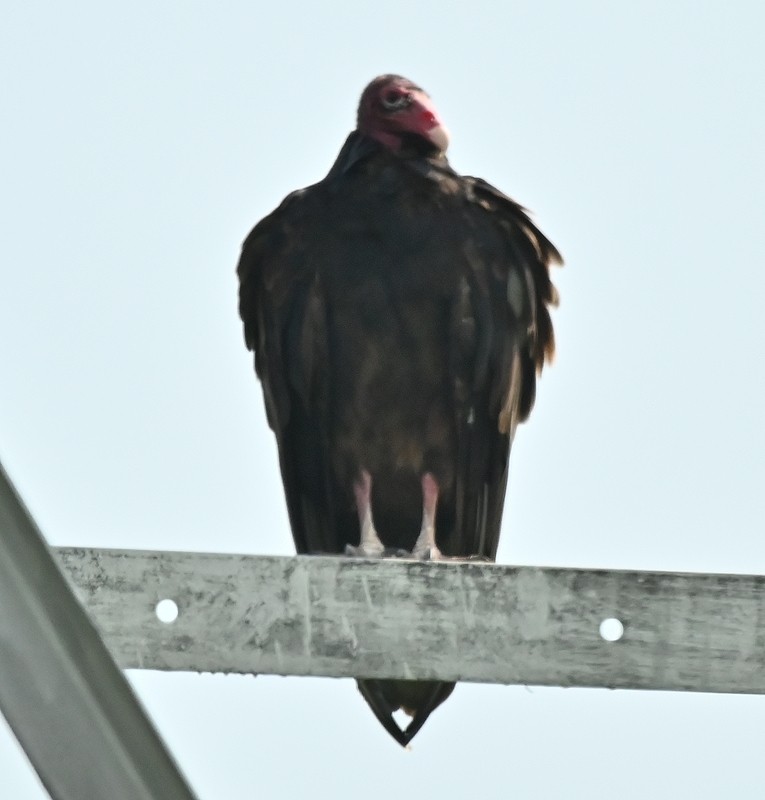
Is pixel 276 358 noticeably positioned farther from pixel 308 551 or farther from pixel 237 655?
pixel 237 655

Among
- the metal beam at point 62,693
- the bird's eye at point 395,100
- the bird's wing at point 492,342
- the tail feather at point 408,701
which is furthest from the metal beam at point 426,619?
the bird's eye at point 395,100

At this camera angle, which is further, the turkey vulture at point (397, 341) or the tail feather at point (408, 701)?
the turkey vulture at point (397, 341)

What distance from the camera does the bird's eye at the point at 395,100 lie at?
17.1 ft

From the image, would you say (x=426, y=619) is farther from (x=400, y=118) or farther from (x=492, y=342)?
(x=400, y=118)

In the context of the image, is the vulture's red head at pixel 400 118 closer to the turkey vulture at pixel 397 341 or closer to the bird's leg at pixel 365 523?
the turkey vulture at pixel 397 341

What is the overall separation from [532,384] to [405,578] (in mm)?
2454

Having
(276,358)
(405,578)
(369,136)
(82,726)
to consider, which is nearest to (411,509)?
(276,358)

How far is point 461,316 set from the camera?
191 inches

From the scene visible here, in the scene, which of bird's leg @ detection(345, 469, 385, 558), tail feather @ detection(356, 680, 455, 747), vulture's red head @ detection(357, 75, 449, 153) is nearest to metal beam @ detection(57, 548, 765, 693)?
tail feather @ detection(356, 680, 455, 747)

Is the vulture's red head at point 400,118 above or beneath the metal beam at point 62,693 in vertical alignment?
above

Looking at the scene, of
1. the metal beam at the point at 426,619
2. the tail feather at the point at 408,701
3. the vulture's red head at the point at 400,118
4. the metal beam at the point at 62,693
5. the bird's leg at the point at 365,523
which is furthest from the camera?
the vulture's red head at the point at 400,118

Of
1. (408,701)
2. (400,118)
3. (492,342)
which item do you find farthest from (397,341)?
(408,701)

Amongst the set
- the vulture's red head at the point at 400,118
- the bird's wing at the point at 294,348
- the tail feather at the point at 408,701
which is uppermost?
the vulture's red head at the point at 400,118

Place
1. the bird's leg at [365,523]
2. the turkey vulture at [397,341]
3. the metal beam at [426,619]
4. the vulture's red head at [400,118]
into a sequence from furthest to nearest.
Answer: the vulture's red head at [400,118]
the turkey vulture at [397,341]
the bird's leg at [365,523]
the metal beam at [426,619]
